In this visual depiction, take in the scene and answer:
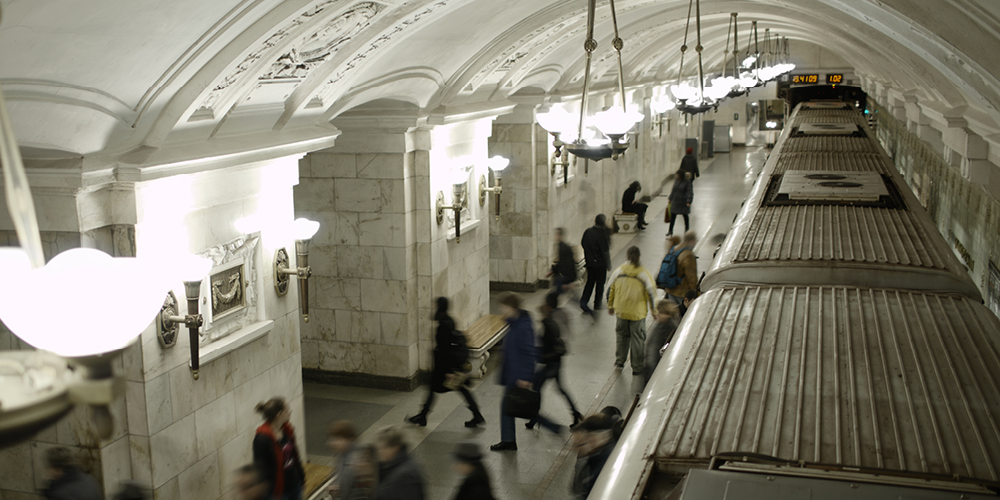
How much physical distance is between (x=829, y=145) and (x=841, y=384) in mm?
8705

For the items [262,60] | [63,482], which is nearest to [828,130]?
[262,60]

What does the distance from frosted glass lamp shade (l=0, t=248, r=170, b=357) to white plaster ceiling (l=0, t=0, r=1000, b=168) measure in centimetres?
230

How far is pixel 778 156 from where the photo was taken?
418 inches

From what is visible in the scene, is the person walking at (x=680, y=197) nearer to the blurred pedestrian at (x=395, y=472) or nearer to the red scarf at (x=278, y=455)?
the red scarf at (x=278, y=455)

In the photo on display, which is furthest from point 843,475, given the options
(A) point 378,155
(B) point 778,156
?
(B) point 778,156

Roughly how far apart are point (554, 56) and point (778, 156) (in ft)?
11.3

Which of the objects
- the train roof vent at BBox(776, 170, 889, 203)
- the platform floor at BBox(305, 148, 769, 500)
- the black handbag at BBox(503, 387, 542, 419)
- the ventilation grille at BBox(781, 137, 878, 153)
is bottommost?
the platform floor at BBox(305, 148, 769, 500)

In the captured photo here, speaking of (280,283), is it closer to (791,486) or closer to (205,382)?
(205,382)

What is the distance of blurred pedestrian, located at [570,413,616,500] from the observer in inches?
177

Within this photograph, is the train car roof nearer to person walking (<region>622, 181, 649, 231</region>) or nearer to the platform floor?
the platform floor

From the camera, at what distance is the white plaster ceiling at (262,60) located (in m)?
3.80

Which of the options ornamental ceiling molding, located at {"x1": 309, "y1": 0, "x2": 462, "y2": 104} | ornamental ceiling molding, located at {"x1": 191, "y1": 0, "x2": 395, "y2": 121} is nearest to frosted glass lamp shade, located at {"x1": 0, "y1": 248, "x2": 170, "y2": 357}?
ornamental ceiling molding, located at {"x1": 191, "y1": 0, "x2": 395, "y2": 121}

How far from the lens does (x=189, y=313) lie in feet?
17.3

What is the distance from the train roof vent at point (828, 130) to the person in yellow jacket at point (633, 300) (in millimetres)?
5522
